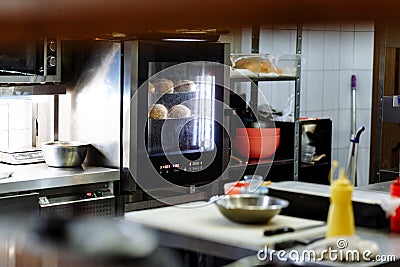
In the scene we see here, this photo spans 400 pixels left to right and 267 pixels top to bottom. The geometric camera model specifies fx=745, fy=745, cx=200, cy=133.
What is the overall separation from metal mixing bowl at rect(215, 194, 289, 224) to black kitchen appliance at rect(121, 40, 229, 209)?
144 cm

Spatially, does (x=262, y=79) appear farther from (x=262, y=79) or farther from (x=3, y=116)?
(x=3, y=116)

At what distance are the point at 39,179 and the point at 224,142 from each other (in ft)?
1.74

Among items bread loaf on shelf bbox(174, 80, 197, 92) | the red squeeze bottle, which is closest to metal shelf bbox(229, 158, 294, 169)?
bread loaf on shelf bbox(174, 80, 197, 92)

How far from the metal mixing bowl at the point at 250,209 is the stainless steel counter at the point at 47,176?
50.8 inches

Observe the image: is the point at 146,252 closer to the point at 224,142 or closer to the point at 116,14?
the point at 116,14

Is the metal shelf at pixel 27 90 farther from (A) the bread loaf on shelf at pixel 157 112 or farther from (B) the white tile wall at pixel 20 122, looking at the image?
(A) the bread loaf on shelf at pixel 157 112

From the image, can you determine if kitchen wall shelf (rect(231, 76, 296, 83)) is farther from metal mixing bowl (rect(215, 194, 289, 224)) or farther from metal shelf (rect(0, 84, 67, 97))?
metal mixing bowl (rect(215, 194, 289, 224))

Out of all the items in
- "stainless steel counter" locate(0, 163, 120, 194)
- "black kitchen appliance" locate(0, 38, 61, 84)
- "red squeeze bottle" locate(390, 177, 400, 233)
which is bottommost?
"stainless steel counter" locate(0, 163, 120, 194)

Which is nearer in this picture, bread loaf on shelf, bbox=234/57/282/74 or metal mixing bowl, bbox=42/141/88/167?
metal mixing bowl, bbox=42/141/88/167

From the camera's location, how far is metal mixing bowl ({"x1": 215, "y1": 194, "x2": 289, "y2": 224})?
134 millimetres

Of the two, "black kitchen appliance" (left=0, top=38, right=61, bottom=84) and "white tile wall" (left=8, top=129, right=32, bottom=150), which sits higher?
"black kitchen appliance" (left=0, top=38, right=61, bottom=84)

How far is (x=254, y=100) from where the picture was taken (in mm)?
1974

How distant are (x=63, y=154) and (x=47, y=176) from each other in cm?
10

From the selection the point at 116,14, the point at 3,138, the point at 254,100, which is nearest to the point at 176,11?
the point at 116,14
